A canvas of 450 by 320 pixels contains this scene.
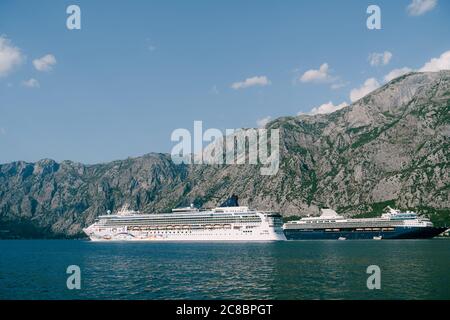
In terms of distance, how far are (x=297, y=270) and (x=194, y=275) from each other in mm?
17483

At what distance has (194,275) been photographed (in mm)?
76750
